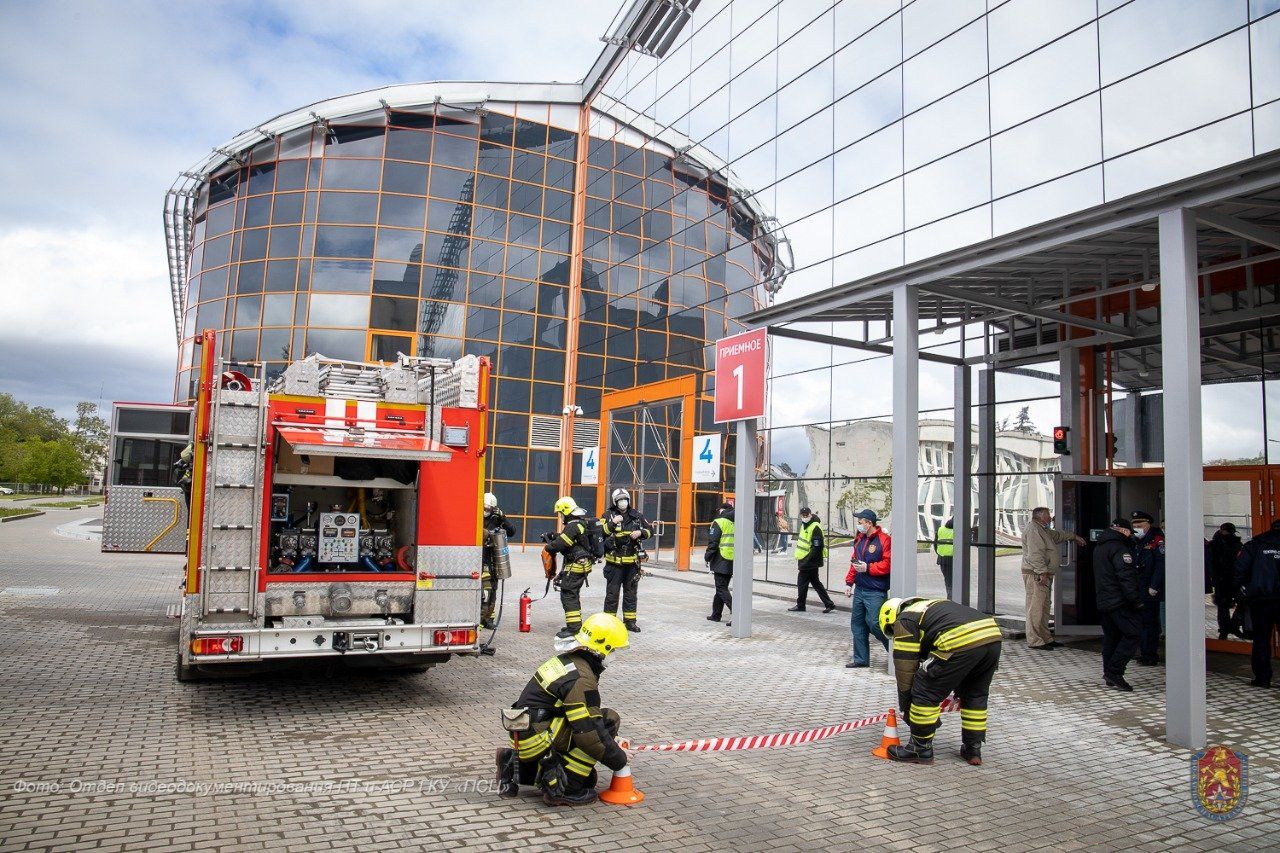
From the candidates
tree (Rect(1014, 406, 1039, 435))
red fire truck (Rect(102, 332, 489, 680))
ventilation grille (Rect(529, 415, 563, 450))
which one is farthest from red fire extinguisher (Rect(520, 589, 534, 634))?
A: ventilation grille (Rect(529, 415, 563, 450))

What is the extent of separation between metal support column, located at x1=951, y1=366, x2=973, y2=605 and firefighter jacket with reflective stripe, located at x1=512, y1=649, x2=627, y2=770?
10.2m

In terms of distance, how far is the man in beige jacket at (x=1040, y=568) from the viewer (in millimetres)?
11102

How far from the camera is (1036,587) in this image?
11258 mm

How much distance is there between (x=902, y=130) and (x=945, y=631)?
10.3 m

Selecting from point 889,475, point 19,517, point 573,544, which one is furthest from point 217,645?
point 19,517

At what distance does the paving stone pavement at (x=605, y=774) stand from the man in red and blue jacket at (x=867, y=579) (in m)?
0.39

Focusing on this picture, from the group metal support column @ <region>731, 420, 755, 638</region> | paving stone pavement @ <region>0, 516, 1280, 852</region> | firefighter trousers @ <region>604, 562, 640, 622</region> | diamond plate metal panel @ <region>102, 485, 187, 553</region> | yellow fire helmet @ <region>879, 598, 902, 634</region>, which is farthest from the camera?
metal support column @ <region>731, 420, 755, 638</region>

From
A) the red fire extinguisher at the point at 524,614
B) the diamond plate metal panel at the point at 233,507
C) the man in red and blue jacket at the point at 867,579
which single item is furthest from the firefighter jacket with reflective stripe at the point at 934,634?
the red fire extinguisher at the point at 524,614

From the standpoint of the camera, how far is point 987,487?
14.4m

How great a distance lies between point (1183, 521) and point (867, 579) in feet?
11.7

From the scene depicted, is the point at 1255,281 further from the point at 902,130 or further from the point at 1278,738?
the point at 1278,738

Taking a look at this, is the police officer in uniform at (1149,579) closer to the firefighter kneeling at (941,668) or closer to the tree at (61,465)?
the firefighter kneeling at (941,668)

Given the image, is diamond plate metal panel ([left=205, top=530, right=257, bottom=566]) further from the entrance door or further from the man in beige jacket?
the entrance door

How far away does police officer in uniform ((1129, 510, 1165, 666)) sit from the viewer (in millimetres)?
9828
